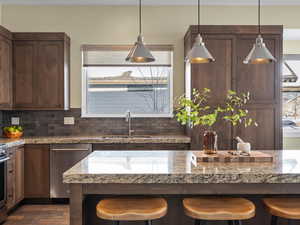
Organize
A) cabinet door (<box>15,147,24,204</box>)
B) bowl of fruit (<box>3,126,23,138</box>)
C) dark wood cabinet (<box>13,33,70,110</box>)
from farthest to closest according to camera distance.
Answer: dark wood cabinet (<box>13,33,70,110</box>) < bowl of fruit (<box>3,126,23,138</box>) < cabinet door (<box>15,147,24,204</box>)

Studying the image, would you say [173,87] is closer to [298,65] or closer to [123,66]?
[123,66]

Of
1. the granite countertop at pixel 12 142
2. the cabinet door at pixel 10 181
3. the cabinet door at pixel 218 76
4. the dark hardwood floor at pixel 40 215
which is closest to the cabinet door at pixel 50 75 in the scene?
the granite countertop at pixel 12 142

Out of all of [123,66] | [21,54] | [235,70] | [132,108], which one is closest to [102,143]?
[132,108]

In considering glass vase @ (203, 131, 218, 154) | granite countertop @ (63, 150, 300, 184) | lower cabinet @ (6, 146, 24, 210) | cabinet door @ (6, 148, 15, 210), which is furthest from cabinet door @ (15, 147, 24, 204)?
glass vase @ (203, 131, 218, 154)

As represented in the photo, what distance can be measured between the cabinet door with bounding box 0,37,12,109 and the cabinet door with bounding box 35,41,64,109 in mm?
368

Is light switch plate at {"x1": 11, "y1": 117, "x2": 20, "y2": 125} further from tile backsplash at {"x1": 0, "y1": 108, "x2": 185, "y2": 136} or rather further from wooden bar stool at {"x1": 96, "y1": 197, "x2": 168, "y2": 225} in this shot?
wooden bar stool at {"x1": 96, "y1": 197, "x2": 168, "y2": 225}

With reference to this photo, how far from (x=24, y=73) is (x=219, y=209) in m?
3.55

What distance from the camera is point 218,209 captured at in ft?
6.31

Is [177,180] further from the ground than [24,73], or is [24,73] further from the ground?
[24,73]

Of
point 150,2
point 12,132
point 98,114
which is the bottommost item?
point 12,132

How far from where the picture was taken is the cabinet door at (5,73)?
4.05 meters

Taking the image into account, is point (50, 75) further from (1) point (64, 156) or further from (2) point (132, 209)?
(2) point (132, 209)

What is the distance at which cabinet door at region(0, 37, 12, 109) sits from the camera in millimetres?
4055

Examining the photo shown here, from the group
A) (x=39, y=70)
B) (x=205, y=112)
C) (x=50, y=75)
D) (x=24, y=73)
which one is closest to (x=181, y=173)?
(x=205, y=112)
